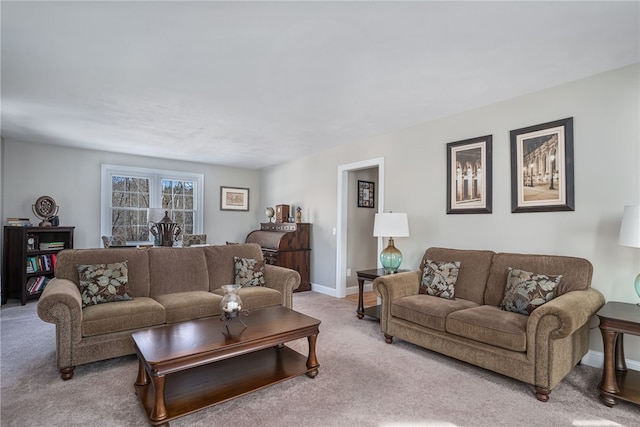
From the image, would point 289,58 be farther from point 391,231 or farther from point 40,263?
point 40,263

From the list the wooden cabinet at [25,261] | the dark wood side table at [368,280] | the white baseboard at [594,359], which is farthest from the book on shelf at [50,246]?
the white baseboard at [594,359]

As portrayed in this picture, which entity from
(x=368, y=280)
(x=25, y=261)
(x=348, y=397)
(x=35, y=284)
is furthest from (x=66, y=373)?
(x=35, y=284)

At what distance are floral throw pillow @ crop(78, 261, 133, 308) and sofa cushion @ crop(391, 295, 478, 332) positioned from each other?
255 centimetres

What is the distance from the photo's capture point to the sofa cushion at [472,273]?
3.25 meters

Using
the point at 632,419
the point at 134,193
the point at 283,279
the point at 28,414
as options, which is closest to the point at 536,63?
the point at 632,419

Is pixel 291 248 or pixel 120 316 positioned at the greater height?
pixel 291 248

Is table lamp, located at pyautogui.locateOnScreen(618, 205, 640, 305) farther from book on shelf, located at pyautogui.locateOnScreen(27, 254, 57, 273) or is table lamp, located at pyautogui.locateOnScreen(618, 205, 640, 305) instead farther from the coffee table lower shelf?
book on shelf, located at pyautogui.locateOnScreen(27, 254, 57, 273)

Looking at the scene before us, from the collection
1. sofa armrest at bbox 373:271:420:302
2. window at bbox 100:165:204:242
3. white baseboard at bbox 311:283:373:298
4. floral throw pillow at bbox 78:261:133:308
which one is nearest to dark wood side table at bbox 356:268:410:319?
sofa armrest at bbox 373:271:420:302

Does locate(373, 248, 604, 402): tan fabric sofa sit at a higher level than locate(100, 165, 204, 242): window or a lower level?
lower

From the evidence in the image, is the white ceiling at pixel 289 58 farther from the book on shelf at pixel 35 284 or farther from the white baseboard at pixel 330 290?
the white baseboard at pixel 330 290

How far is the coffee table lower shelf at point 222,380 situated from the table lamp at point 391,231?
1.72m

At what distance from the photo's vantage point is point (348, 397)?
7.51 ft

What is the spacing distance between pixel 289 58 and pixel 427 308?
7.84 ft

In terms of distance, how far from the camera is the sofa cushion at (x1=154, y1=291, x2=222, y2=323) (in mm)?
3020
